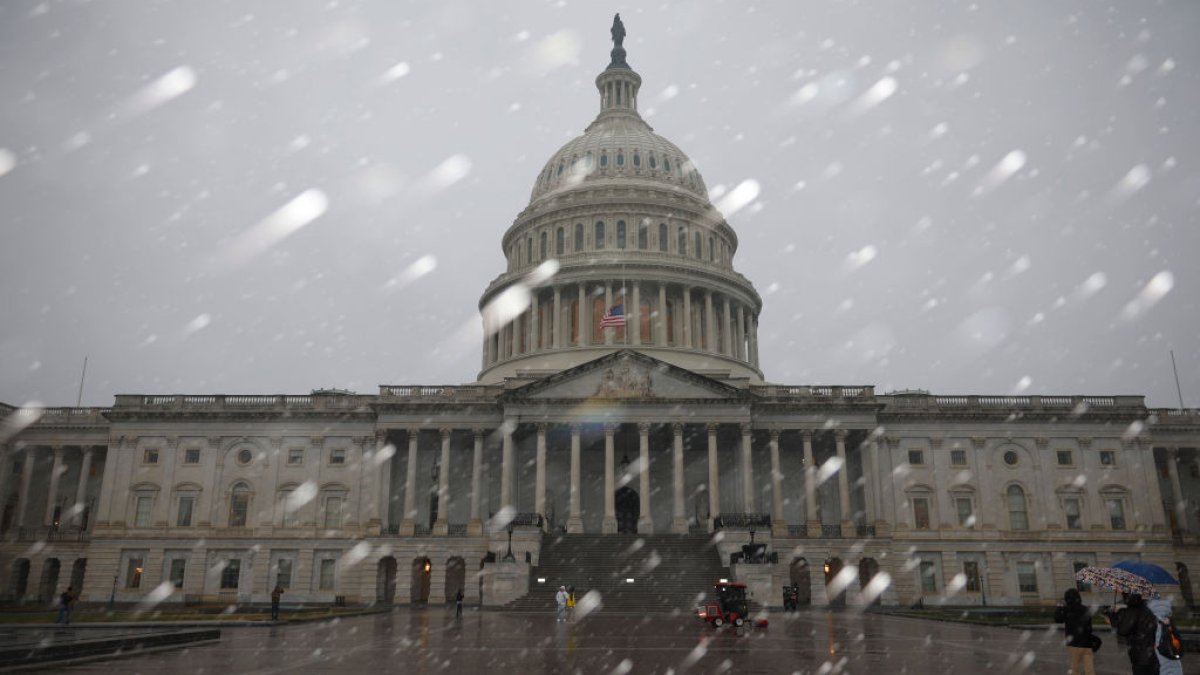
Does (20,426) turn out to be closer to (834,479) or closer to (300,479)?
(300,479)

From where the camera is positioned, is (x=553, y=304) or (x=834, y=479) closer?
(x=834, y=479)

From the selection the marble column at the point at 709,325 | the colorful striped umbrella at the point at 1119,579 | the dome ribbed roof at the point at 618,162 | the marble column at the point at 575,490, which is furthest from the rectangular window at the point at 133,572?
the colorful striped umbrella at the point at 1119,579

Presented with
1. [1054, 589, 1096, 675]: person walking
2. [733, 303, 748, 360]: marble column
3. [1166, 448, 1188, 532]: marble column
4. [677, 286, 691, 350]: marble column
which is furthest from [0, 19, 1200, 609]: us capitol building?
[1054, 589, 1096, 675]: person walking

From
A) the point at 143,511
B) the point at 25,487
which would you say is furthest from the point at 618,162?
the point at 25,487

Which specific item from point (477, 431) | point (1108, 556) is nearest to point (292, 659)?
point (477, 431)

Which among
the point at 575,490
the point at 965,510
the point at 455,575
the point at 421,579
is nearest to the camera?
the point at 575,490

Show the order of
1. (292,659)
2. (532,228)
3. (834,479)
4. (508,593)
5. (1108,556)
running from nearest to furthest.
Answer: (292,659) → (508,593) → (1108,556) → (834,479) → (532,228)

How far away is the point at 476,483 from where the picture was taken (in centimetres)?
5797

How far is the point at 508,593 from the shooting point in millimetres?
43094

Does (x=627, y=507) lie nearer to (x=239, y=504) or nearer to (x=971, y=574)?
(x=971, y=574)

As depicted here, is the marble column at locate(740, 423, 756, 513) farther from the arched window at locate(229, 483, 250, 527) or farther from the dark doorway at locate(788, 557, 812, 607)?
the arched window at locate(229, 483, 250, 527)

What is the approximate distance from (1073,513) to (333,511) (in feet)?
168

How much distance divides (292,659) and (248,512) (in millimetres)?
44089

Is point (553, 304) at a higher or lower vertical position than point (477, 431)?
higher
